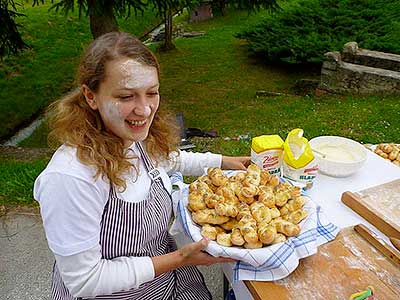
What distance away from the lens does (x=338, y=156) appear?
1841 millimetres

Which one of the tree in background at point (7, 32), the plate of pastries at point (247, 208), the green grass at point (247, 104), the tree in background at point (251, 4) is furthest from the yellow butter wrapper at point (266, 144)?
the tree in background at point (7, 32)

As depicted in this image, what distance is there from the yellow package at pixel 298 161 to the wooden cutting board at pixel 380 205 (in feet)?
0.53

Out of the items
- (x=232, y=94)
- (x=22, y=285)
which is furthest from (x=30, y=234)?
(x=232, y=94)

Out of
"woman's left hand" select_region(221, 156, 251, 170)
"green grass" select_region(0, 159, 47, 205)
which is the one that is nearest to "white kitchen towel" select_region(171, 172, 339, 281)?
"woman's left hand" select_region(221, 156, 251, 170)

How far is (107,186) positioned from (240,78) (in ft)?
23.2

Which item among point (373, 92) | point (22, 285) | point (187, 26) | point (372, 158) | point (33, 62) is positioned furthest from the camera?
point (187, 26)

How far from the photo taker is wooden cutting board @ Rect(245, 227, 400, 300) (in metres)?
1.21

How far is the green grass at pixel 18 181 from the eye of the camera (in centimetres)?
321

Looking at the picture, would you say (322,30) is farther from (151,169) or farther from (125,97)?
(125,97)

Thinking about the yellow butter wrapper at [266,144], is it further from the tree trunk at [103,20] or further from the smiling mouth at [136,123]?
the tree trunk at [103,20]

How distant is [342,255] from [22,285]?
1965 mm

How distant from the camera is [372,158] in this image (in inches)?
76.7

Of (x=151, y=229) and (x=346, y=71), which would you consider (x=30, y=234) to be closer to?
(x=151, y=229)

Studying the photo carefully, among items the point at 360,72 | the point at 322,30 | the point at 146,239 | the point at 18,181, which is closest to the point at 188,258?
the point at 146,239
